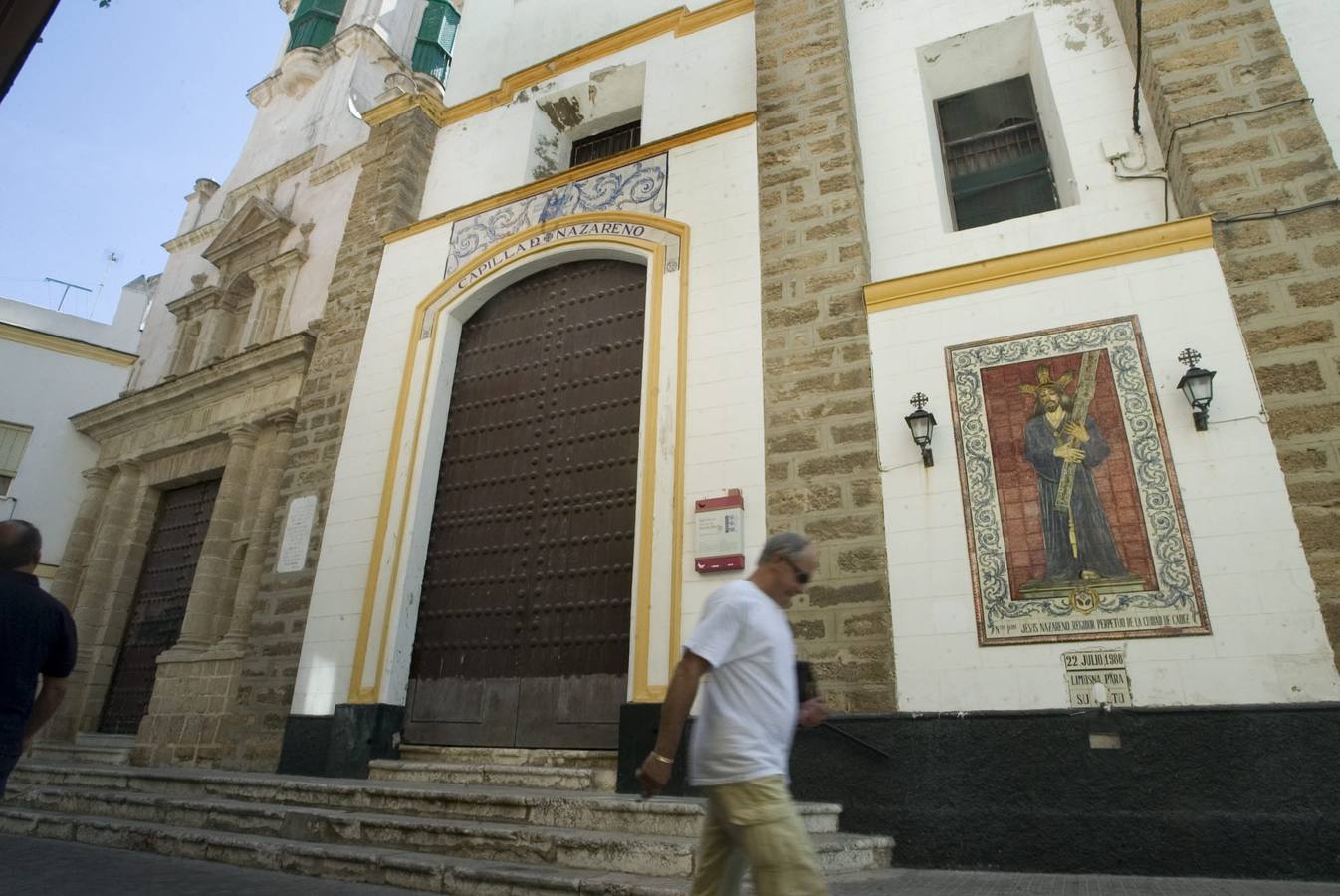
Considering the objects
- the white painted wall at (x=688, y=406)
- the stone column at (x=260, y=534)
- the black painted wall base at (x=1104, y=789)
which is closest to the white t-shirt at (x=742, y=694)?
the black painted wall base at (x=1104, y=789)

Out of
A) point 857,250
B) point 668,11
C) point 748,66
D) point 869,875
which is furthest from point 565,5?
point 869,875

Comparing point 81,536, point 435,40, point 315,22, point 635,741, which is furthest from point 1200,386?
point 315,22

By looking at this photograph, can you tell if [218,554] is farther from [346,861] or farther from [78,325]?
[78,325]

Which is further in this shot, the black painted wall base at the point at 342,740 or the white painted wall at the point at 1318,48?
the black painted wall base at the point at 342,740

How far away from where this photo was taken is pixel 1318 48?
5.55 m

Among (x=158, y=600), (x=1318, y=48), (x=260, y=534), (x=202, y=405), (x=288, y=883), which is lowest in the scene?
(x=288, y=883)

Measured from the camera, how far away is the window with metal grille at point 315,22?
46.6 feet

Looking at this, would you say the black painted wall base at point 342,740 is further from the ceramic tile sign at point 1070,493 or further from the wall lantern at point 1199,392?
the wall lantern at point 1199,392

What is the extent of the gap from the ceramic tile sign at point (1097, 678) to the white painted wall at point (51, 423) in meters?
11.5

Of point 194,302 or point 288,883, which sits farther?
Answer: point 194,302

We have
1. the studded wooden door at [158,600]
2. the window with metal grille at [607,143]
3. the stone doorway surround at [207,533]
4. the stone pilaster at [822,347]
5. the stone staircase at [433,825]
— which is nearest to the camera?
the stone staircase at [433,825]

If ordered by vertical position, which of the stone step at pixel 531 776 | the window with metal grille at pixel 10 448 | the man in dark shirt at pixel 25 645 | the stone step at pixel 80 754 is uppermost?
the window with metal grille at pixel 10 448

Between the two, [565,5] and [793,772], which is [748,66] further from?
[793,772]

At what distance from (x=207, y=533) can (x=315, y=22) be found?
10.4 m
